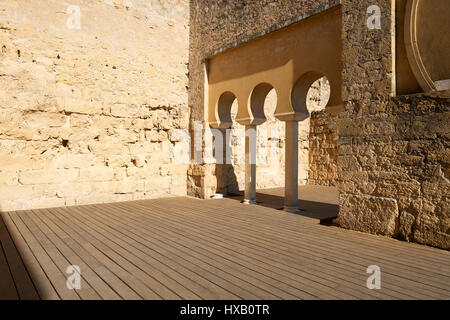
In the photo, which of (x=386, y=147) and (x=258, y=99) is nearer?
(x=386, y=147)

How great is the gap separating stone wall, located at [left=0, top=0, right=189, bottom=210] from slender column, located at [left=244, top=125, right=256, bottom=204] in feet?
6.45

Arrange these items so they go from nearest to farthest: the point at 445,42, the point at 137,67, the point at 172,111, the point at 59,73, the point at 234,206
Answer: the point at 445,42 → the point at 59,73 → the point at 234,206 → the point at 137,67 → the point at 172,111

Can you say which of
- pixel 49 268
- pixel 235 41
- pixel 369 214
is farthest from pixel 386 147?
pixel 49 268

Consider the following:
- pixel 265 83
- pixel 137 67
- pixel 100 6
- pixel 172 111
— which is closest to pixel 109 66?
pixel 137 67

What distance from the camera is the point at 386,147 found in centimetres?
477

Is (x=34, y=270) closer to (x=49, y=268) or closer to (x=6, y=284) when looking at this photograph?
(x=49, y=268)

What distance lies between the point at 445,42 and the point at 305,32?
8.49 ft

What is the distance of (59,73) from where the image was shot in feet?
23.1

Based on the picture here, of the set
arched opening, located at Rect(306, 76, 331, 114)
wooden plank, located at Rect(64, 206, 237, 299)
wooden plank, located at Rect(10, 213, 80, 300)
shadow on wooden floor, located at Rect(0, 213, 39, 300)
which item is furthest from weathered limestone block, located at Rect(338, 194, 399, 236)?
arched opening, located at Rect(306, 76, 331, 114)

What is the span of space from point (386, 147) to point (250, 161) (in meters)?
3.59

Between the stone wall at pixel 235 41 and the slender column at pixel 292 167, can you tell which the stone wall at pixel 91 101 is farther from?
the slender column at pixel 292 167

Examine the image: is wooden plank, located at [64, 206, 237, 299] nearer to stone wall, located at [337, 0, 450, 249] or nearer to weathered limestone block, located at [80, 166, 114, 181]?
weathered limestone block, located at [80, 166, 114, 181]

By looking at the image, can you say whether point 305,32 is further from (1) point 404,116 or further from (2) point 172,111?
(2) point 172,111

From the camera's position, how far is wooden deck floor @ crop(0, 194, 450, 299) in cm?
292
